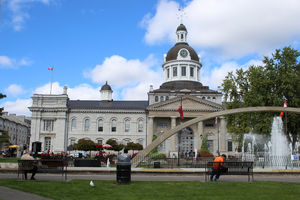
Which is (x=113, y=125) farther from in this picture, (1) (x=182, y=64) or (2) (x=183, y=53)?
(2) (x=183, y=53)

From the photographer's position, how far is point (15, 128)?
9944cm

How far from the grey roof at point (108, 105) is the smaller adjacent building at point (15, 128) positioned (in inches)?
1240

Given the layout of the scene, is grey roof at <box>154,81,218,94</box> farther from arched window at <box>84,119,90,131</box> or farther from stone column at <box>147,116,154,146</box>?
arched window at <box>84,119,90,131</box>

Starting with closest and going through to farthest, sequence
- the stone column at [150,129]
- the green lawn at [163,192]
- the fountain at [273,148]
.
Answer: the green lawn at [163,192]
the fountain at [273,148]
the stone column at [150,129]

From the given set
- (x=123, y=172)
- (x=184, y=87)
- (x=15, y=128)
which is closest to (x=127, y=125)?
(x=184, y=87)

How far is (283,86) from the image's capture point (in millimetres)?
37094

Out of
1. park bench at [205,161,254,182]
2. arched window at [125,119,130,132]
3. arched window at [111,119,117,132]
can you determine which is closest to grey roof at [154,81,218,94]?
arched window at [125,119,130,132]

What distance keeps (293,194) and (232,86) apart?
31503 mm

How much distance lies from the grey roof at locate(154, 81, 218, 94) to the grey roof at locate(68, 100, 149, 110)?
5.12 m

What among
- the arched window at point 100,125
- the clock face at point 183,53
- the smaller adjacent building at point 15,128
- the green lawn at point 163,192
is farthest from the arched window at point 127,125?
the green lawn at point 163,192

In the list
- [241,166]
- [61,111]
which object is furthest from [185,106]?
[241,166]

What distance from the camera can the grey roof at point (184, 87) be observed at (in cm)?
6469

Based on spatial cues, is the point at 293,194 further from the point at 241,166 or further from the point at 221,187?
the point at 241,166

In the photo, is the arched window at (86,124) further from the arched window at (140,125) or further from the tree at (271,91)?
the tree at (271,91)
